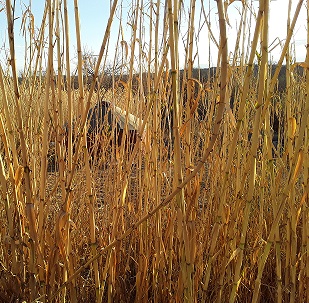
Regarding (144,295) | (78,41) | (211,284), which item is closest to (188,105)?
(78,41)

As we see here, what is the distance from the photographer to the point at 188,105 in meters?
0.68

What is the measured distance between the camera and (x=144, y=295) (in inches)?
35.4

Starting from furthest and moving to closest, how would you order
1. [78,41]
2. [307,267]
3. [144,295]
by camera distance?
[144,295]
[307,267]
[78,41]

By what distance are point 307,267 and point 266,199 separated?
1.86 feet

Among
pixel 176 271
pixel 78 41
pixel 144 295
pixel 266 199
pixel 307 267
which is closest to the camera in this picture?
pixel 78 41

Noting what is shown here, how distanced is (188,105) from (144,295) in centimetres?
49

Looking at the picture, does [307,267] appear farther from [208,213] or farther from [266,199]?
[266,199]

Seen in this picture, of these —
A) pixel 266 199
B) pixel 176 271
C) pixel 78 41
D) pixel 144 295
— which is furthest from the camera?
pixel 266 199

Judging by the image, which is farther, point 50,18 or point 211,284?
point 211,284

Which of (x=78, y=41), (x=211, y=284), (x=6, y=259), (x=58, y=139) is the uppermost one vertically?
(x=78, y=41)

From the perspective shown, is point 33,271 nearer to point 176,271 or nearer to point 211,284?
point 176,271

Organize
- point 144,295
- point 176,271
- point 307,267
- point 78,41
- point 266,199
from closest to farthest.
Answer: point 78,41 < point 307,267 < point 144,295 < point 176,271 < point 266,199

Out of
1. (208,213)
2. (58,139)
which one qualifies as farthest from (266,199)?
(58,139)

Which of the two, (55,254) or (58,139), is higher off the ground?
(58,139)
